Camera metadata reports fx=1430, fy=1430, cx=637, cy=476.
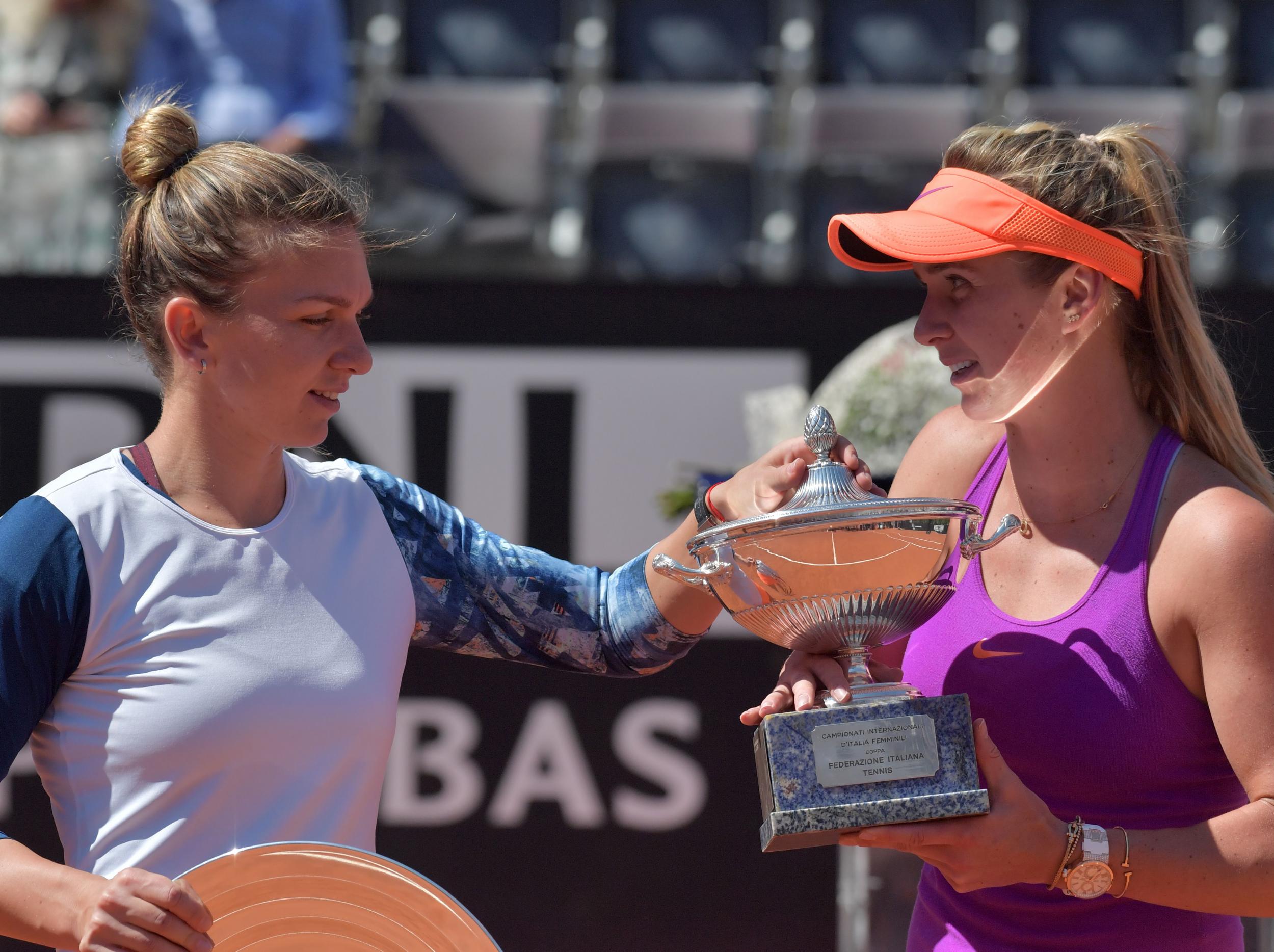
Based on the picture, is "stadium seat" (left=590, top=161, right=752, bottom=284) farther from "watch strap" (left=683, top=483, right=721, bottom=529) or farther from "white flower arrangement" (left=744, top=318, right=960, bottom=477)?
"watch strap" (left=683, top=483, right=721, bottom=529)

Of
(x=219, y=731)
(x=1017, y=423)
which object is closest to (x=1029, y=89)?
(x=1017, y=423)

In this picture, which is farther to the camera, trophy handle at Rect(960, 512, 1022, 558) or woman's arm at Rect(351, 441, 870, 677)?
woman's arm at Rect(351, 441, 870, 677)

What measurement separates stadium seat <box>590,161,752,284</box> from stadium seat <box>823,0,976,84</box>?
2.69ft

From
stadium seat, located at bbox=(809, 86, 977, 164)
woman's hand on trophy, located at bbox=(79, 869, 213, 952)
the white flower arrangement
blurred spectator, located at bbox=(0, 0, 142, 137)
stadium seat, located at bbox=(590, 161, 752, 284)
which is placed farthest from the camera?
stadium seat, located at bbox=(809, 86, 977, 164)

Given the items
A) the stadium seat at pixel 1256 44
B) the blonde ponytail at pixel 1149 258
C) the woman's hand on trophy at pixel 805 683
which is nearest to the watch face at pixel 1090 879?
the woman's hand on trophy at pixel 805 683

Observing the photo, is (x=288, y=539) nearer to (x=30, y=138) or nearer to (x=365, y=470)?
(x=365, y=470)

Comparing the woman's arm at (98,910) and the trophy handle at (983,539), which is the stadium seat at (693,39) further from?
the woman's arm at (98,910)

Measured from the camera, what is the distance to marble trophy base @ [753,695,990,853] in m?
1.24

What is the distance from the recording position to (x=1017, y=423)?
1.43 m

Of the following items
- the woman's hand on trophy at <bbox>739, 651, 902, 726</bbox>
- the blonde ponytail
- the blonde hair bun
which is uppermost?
the blonde hair bun

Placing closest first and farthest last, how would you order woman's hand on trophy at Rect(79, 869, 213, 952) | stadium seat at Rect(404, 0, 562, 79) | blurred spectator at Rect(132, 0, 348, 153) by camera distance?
woman's hand on trophy at Rect(79, 869, 213, 952), blurred spectator at Rect(132, 0, 348, 153), stadium seat at Rect(404, 0, 562, 79)

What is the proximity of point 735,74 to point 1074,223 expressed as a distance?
4.09 meters

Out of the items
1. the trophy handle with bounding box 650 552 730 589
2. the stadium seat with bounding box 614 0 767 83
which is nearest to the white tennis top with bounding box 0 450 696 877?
the trophy handle with bounding box 650 552 730 589

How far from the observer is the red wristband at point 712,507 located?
5.04 feet
